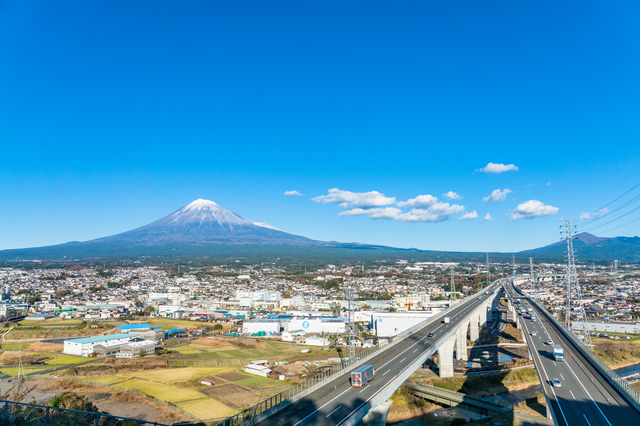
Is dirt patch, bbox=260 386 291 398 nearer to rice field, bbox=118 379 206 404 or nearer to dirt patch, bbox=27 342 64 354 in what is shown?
rice field, bbox=118 379 206 404

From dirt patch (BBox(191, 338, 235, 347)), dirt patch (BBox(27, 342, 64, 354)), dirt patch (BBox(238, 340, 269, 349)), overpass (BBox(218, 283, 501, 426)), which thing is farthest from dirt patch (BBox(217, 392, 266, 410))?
dirt patch (BBox(27, 342, 64, 354))

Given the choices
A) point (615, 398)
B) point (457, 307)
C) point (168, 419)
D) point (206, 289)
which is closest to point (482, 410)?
point (615, 398)

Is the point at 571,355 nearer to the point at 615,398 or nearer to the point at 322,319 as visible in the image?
the point at 615,398

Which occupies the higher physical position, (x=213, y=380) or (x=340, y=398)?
(x=340, y=398)

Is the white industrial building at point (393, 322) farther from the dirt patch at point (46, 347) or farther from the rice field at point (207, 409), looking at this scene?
the dirt patch at point (46, 347)

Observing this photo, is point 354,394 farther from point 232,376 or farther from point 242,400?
point 232,376

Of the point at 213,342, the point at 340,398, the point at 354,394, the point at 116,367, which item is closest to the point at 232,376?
the point at 116,367
